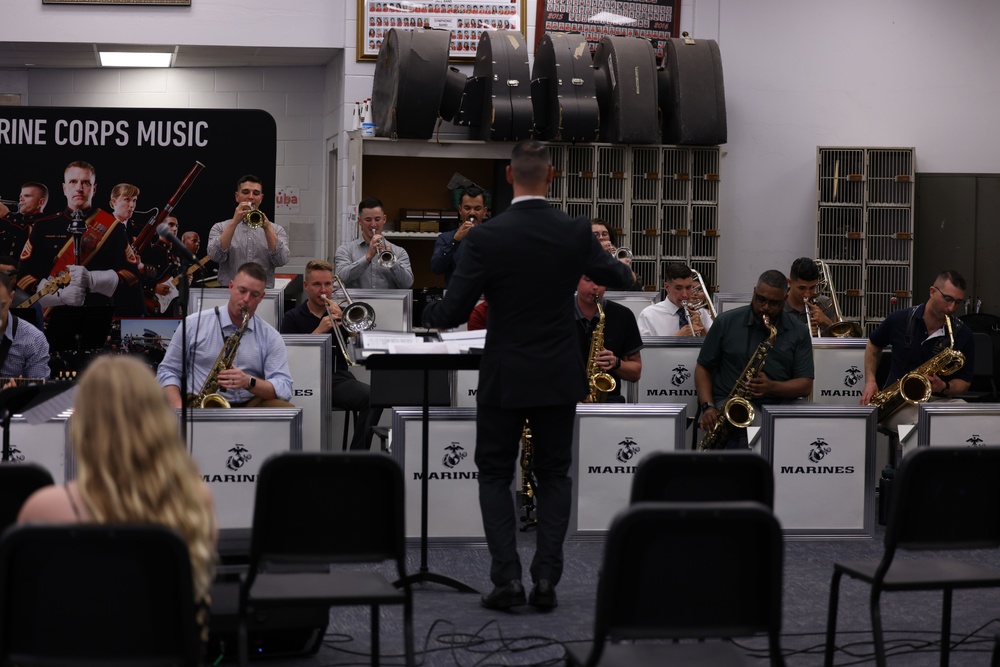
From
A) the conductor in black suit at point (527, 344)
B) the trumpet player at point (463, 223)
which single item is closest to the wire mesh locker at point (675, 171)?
the trumpet player at point (463, 223)

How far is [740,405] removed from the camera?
6.11 m

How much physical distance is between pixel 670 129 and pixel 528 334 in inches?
241

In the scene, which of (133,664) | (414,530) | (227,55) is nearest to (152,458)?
(133,664)

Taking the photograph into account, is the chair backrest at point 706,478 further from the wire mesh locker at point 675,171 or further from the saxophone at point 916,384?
the wire mesh locker at point 675,171

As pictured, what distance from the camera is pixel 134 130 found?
7078 mm

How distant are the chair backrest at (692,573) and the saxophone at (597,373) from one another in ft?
11.4

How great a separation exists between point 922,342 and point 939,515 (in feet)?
11.8

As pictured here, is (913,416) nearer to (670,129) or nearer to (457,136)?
(670,129)

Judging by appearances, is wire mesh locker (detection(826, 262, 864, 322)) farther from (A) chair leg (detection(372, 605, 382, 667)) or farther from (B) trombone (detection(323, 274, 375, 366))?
(A) chair leg (detection(372, 605, 382, 667))

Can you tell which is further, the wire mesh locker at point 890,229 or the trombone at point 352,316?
the wire mesh locker at point 890,229

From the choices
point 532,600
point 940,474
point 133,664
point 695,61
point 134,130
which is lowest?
point 532,600

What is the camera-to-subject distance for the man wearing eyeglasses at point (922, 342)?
21.4 feet

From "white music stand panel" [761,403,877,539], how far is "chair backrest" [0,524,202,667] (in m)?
3.61

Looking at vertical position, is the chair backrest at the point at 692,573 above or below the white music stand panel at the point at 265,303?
below
